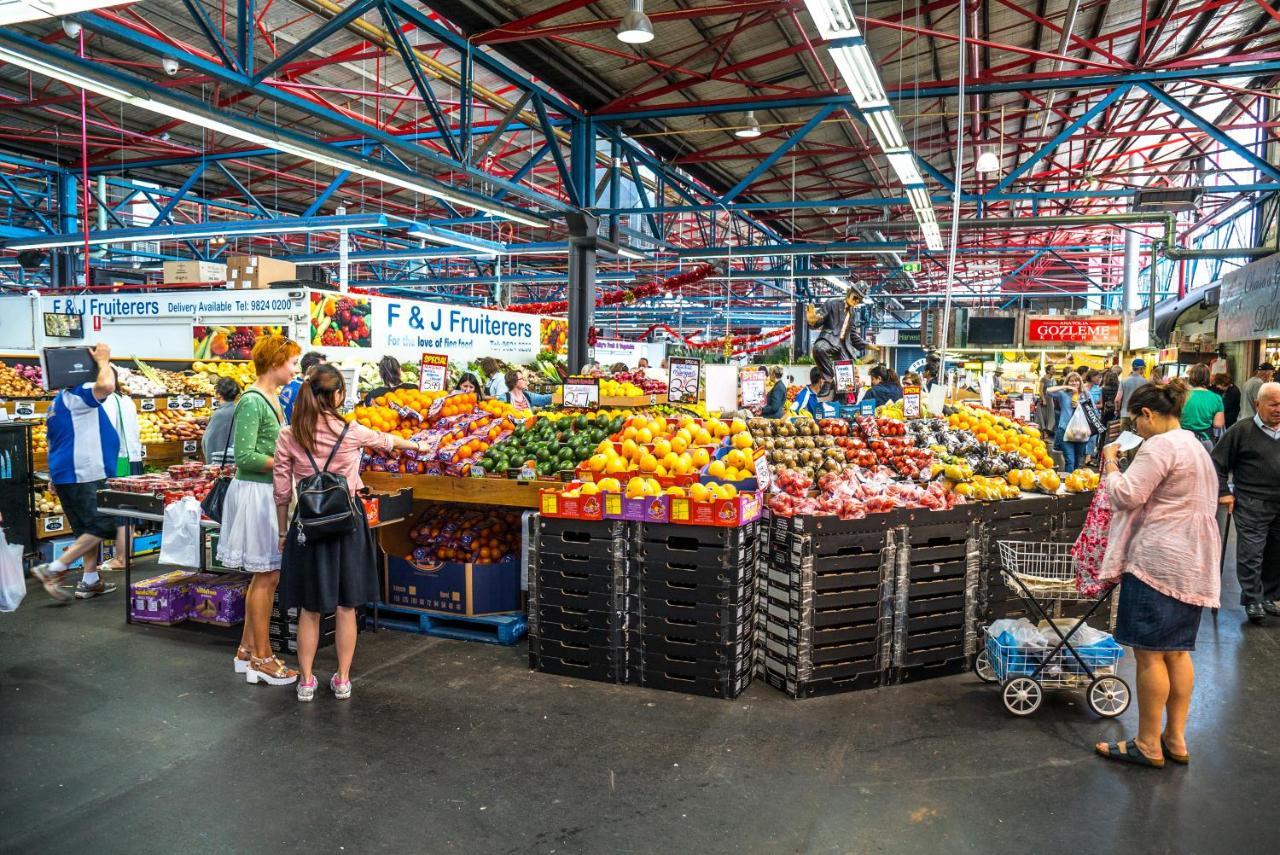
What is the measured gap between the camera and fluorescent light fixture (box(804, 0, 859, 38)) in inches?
185

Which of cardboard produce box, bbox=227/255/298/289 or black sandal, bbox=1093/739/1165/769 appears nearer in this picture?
black sandal, bbox=1093/739/1165/769

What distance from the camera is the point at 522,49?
870 centimetres

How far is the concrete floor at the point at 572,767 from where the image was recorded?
3080mm

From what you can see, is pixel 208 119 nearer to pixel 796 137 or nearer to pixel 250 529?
pixel 250 529

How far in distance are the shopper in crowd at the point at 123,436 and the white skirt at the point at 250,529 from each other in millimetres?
2450

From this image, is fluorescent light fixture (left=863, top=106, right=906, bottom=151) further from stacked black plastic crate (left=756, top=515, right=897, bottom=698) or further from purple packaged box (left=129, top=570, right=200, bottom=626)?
purple packaged box (left=129, top=570, right=200, bottom=626)

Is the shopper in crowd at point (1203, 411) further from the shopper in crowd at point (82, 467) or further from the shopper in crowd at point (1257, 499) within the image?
the shopper in crowd at point (82, 467)

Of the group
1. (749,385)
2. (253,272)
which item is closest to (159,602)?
(749,385)

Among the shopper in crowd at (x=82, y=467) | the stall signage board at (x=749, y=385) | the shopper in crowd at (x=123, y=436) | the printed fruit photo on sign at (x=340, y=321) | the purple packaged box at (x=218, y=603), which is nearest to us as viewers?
the purple packaged box at (x=218, y=603)

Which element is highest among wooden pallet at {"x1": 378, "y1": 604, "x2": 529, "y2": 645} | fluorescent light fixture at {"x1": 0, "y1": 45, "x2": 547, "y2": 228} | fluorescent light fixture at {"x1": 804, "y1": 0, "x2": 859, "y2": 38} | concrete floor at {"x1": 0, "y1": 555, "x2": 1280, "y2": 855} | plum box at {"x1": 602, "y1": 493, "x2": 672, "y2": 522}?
fluorescent light fixture at {"x1": 804, "y1": 0, "x2": 859, "y2": 38}

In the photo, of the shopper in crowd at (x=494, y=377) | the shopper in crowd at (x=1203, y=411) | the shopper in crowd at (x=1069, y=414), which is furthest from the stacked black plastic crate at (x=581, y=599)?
the shopper in crowd at (x=1069, y=414)

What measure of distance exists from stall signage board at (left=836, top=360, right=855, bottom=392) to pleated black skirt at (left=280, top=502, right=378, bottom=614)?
4.44 metres

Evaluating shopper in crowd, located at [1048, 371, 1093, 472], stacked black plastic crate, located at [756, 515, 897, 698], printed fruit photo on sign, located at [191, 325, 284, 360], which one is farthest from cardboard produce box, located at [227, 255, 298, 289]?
shopper in crowd, located at [1048, 371, 1093, 472]

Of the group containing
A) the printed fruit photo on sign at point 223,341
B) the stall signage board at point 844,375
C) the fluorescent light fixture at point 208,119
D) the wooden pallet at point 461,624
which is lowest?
the wooden pallet at point 461,624
